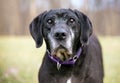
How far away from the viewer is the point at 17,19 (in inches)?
1026

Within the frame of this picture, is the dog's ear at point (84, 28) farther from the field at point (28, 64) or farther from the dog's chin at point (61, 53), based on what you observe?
the field at point (28, 64)

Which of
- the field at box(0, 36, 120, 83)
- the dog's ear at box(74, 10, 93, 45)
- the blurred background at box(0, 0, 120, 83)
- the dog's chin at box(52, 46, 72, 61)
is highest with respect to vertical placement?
the dog's ear at box(74, 10, 93, 45)

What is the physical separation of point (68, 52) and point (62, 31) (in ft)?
1.18

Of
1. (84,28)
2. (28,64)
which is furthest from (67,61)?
(28,64)

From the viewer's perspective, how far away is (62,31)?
7164mm

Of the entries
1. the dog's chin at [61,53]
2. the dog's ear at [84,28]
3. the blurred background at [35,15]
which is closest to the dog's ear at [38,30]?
the dog's chin at [61,53]

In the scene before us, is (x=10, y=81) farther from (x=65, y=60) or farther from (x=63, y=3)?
(x=63, y=3)

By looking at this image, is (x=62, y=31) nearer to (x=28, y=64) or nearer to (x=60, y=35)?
(x=60, y=35)

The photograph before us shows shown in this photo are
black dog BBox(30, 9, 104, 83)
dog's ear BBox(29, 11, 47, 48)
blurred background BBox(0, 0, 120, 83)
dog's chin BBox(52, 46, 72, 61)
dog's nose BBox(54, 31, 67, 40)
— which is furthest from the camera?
blurred background BBox(0, 0, 120, 83)

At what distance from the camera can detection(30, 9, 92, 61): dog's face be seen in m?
7.25

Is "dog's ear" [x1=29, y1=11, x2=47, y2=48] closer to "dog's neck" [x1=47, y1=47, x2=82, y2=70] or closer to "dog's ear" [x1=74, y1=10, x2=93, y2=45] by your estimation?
"dog's neck" [x1=47, y1=47, x2=82, y2=70]

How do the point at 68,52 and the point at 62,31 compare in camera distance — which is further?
the point at 68,52

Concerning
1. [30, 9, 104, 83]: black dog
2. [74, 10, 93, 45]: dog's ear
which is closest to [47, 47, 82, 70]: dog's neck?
[30, 9, 104, 83]: black dog

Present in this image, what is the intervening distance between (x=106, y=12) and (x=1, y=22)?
4.65 m
